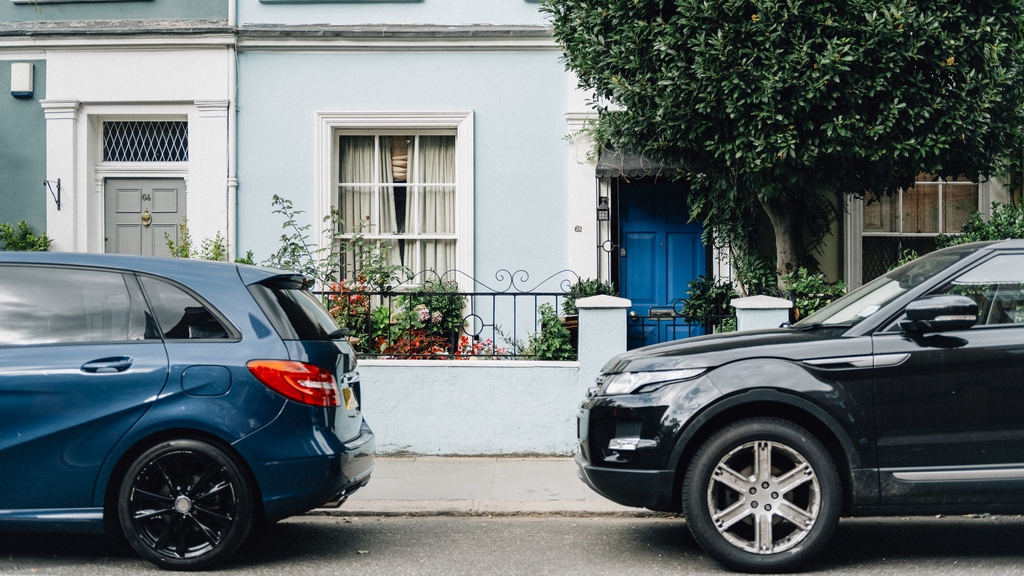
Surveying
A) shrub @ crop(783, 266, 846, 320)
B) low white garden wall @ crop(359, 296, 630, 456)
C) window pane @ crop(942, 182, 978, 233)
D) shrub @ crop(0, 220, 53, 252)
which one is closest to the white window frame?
low white garden wall @ crop(359, 296, 630, 456)

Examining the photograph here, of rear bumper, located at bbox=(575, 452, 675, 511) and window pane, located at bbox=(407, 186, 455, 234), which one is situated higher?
window pane, located at bbox=(407, 186, 455, 234)

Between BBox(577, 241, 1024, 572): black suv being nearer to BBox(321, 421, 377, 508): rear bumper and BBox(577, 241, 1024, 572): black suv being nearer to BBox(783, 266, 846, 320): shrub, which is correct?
BBox(321, 421, 377, 508): rear bumper

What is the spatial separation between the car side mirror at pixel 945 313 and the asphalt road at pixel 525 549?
4.36ft

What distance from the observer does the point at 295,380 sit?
4859 mm

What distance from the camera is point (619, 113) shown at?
8.43 metres

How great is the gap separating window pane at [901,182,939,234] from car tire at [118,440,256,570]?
27.6 feet

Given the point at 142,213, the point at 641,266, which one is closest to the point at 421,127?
the point at 641,266

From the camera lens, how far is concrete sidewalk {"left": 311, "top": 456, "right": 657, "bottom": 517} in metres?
6.44

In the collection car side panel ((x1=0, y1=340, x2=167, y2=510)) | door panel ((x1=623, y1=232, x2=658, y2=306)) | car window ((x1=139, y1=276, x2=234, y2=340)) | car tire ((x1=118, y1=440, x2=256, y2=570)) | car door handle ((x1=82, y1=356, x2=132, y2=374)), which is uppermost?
door panel ((x1=623, y1=232, x2=658, y2=306))

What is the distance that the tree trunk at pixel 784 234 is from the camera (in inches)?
359

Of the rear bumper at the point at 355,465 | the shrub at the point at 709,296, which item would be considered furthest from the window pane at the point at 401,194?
the rear bumper at the point at 355,465

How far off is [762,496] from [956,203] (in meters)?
7.19

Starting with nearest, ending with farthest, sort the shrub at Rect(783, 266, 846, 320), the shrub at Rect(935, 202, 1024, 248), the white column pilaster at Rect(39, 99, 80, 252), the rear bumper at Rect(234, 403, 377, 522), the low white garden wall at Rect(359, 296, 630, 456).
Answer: the rear bumper at Rect(234, 403, 377, 522)
the low white garden wall at Rect(359, 296, 630, 456)
the shrub at Rect(783, 266, 846, 320)
the shrub at Rect(935, 202, 1024, 248)
the white column pilaster at Rect(39, 99, 80, 252)

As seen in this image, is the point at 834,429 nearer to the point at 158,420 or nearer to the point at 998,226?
the point at 158,420
